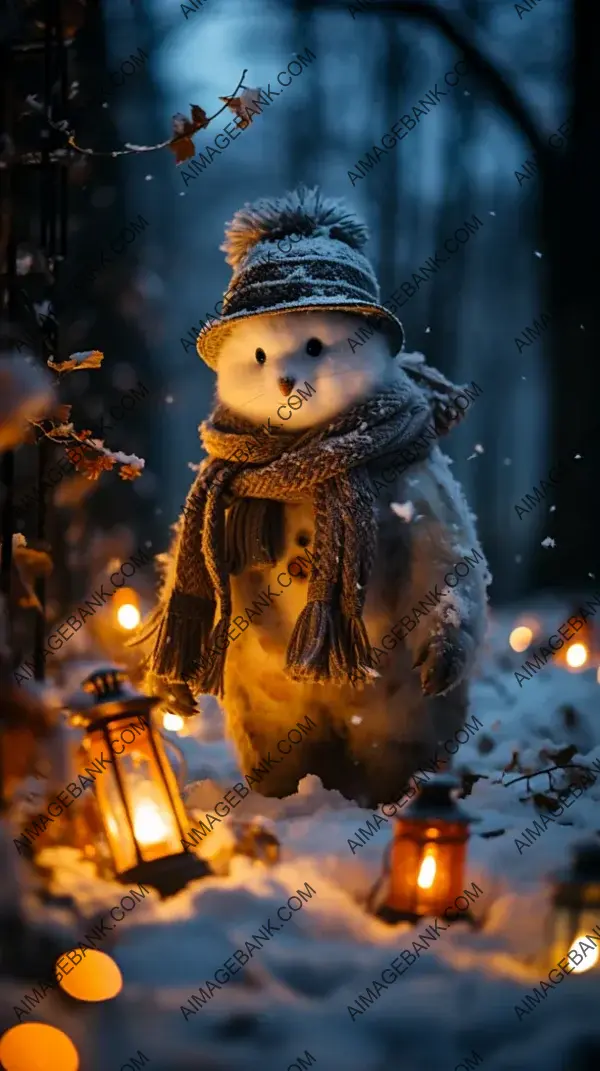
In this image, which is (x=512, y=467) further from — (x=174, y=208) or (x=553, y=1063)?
(x=553, y=1063)

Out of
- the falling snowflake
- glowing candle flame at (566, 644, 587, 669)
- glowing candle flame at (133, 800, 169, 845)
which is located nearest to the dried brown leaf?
the falling snowflake

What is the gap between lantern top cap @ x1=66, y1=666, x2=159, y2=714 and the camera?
1.05 metres

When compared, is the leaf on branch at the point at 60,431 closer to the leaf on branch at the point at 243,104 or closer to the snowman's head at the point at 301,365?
the snowman's head at the point at 301,365

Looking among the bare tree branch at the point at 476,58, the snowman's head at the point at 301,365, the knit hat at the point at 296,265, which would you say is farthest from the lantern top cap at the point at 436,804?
the bare tree branch at the point at 476,58

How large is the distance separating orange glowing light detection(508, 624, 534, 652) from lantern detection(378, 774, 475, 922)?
42.7 inches

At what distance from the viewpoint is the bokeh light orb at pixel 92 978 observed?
2.97 feet

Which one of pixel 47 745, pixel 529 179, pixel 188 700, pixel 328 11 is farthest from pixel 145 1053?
pixel 529 179

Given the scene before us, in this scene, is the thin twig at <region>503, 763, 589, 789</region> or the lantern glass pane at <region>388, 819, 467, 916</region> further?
the thin twig at <region>503, 763, 589, 789</region>

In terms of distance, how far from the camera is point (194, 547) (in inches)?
49.9

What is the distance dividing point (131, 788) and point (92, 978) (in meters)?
0.23

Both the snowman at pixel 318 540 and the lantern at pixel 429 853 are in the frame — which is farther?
the snowman at pixel 318 540

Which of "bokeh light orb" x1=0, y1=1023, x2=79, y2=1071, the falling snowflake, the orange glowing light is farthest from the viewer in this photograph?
the orange glowing light

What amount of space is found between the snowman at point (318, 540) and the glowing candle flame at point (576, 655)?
2.44 ft

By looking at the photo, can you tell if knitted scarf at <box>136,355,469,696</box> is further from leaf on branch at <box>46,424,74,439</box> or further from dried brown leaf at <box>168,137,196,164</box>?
dried brown leaf at <box>168,137,196,164</box>
